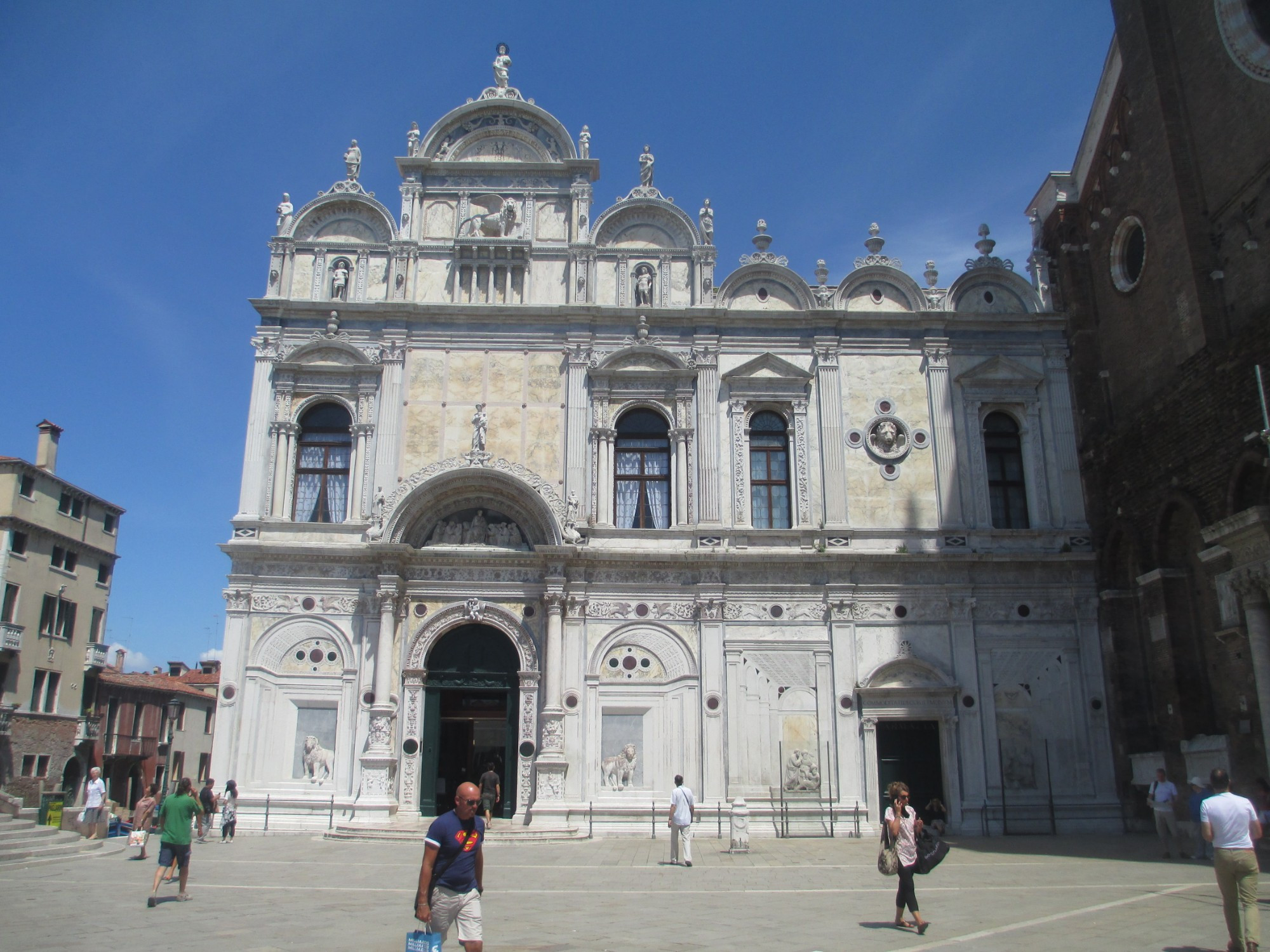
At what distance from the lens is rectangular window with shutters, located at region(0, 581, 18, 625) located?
34688 mm

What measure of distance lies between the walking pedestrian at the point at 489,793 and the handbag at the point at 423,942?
13600 mm

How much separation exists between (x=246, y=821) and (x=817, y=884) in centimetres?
1290

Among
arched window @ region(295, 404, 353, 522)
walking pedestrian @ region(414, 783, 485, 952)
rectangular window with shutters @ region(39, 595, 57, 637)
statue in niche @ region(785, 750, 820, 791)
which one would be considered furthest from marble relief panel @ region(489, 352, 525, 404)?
rectangular window with shutters @ region(39, 595, 57, 637)

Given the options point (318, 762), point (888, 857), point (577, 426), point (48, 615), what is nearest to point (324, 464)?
point (577, 426)

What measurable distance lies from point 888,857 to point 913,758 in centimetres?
1232

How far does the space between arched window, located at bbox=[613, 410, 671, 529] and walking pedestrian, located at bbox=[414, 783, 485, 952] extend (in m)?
16.2

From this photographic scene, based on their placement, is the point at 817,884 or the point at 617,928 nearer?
the point at 617,928

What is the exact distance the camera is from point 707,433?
24.0 metres

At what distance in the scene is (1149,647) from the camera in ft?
71.4

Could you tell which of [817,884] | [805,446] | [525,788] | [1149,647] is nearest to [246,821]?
[525,788]

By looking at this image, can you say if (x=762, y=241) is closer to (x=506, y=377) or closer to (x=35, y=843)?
(x=506, y=377)

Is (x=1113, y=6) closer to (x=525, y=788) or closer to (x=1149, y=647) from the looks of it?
(x=1149, y=647)

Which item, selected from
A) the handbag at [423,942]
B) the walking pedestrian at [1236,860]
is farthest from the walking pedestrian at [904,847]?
the handbag at [423,942]

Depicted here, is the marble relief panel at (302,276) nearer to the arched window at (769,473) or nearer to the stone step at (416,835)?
the arched window at (769,473)
